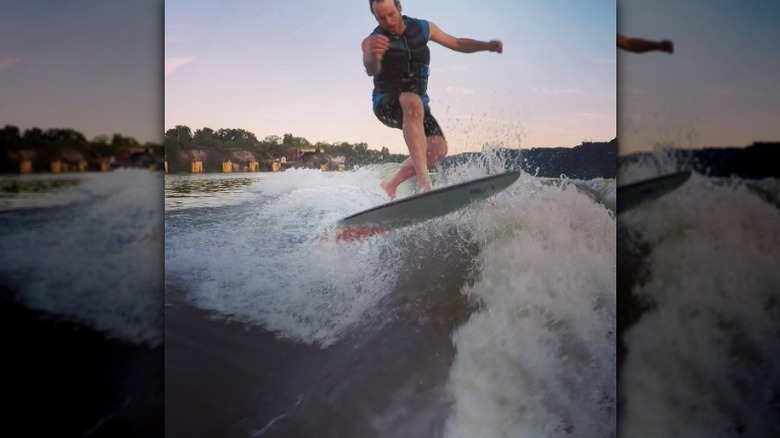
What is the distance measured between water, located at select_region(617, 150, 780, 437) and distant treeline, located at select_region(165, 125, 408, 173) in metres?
1.26

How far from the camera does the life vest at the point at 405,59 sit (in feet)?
10.00

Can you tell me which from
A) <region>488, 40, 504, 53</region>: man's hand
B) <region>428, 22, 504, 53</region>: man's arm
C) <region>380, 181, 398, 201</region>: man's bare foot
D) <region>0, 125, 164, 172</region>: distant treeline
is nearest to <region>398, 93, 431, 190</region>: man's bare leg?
<region>380, 181, 398, 201</region>: man's bare foot

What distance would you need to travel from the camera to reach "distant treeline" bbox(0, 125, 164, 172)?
8.73 ft

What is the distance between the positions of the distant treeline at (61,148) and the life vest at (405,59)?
1.01m

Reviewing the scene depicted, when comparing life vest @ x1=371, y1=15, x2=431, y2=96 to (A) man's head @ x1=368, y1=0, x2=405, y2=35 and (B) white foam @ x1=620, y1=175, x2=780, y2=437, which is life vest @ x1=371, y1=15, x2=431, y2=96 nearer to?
(A) man's head @ x1=368, y1=0, x2=405, y2=35

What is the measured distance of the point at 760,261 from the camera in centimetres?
334

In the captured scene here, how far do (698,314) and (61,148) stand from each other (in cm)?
291

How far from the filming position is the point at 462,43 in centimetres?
312

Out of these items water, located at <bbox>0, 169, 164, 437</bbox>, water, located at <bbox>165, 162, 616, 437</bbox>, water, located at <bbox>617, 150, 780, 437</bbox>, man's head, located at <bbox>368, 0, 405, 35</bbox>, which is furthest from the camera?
water, located at <bbox>617, 150, 780, 437</bbox>

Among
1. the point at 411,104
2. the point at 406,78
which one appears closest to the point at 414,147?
the point at 411,104

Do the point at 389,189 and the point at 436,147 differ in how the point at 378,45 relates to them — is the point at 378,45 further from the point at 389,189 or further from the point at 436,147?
the point at 389,189

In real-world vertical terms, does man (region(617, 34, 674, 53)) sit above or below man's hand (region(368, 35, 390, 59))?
above

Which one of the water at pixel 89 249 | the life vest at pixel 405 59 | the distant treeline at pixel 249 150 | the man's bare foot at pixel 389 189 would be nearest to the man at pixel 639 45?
the life vest at pixel 405 59

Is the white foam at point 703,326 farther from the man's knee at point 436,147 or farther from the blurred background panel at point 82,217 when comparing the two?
the blurred background panel at point 82,217
